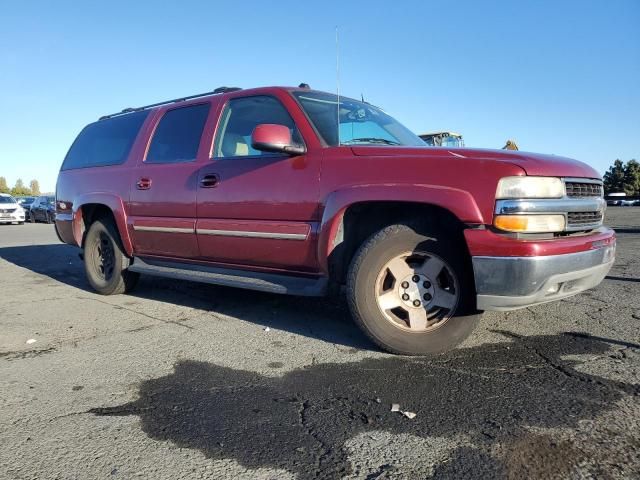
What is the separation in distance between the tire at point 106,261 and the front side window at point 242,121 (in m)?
1.85

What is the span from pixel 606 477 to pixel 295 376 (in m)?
1.67

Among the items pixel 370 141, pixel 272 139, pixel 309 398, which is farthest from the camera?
pixel 370 141

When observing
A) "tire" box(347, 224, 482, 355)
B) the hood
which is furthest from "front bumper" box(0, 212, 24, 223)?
"tire" box(347, 224, 482, 355)

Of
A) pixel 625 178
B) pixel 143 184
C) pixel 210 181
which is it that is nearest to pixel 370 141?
pixel 210 181

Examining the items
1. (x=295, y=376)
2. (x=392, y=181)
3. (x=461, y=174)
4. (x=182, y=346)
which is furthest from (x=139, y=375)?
(x=461, y=174)

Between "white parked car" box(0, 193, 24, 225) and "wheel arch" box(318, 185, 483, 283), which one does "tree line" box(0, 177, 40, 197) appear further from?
"wheel arch" box(318, 185, 483, 283)

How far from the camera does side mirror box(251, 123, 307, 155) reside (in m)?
3.58

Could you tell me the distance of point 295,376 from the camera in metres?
2.99

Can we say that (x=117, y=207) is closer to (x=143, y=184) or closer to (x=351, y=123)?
(x=143, y=184)

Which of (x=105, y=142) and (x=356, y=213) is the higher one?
(x=105, y=142)

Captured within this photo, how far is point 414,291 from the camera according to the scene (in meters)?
3.32

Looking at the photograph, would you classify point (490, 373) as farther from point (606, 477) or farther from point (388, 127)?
point (388, 127)

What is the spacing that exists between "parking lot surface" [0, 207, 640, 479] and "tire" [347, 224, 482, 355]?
155mm

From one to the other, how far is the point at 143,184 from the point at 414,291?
301 centimetres
